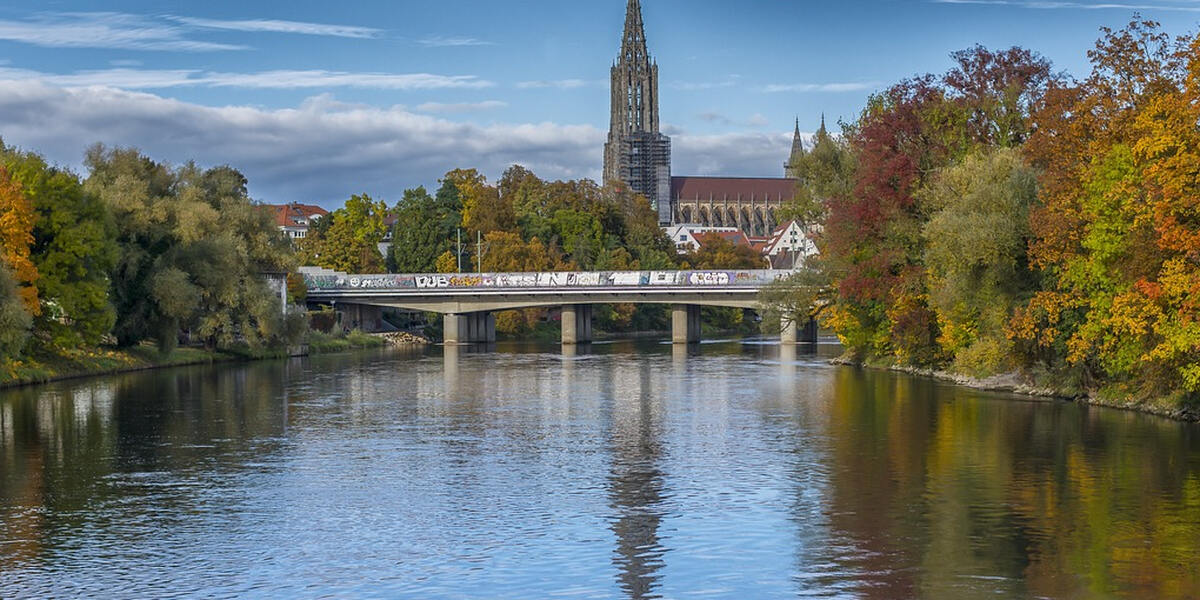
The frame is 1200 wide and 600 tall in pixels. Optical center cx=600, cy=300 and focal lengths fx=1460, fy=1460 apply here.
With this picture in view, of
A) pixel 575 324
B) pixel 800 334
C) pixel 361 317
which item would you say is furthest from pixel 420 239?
pixel 800 334

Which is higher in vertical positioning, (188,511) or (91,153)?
(91,153)

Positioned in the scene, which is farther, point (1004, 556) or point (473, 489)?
point (473, 489)

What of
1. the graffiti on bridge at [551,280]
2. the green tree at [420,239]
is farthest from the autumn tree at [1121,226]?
the green tree at [420,239]

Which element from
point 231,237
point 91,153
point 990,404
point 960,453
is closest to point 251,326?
point 231,237

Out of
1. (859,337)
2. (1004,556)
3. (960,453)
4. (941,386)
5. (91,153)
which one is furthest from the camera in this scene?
(91,153)

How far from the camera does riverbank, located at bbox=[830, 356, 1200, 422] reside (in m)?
47.7

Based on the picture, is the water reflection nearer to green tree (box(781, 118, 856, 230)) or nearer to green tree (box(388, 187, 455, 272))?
green tree (box(781, 118, 856, 230))

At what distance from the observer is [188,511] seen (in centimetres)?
3180

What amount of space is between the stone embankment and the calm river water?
71620 millimetres

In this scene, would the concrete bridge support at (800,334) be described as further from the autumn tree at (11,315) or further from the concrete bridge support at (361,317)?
the autumn tree at (11,315)

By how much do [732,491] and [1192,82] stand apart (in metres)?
19.4

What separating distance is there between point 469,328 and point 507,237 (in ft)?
62.0

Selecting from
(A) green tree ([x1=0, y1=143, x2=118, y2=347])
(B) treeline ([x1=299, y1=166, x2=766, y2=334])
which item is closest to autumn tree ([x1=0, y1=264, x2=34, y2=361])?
(A) green tree ([x1=0, y1=143, x2=118, y2=347])

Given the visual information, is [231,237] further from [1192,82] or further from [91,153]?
[1192,82]
